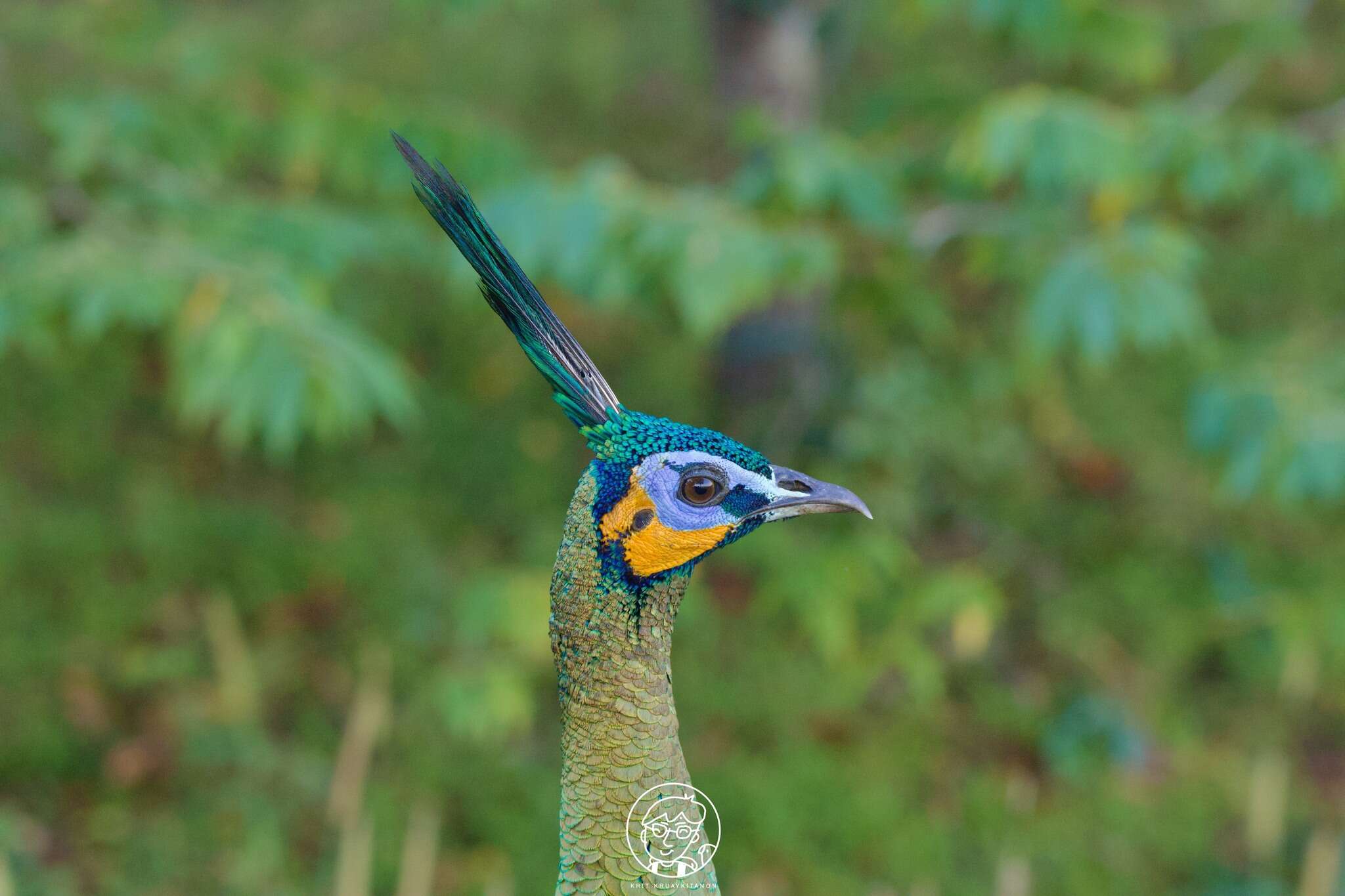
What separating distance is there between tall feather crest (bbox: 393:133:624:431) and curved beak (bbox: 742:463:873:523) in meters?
0.15

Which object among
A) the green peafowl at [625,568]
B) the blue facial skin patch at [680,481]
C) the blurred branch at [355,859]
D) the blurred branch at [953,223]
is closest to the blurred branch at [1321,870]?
the blurred branch at [953,223]

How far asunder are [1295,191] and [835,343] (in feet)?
6.83

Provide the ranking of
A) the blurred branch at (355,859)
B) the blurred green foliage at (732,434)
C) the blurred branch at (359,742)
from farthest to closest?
the blurred branch at (359,742) → the blurred branch at (355,859) → the blurred green foliage at (732,434)

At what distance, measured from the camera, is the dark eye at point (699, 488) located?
101 cm

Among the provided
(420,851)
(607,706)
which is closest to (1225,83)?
(420,851)

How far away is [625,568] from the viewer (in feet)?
3.39

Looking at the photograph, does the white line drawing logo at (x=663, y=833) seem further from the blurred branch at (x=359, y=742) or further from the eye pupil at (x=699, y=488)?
the blurred branch at (x=359, y=742)

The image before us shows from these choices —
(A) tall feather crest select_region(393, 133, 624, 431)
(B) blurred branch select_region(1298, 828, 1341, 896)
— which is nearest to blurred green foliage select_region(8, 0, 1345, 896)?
(B) blurred branch select_region(1298, 828, 1341, 896)

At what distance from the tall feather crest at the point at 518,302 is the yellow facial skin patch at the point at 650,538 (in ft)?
0.24

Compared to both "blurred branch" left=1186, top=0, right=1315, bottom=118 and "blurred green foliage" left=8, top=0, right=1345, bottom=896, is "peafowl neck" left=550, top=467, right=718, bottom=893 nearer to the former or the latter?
"blurred green foliage" left=8, top=0, right=1345, bottom=896

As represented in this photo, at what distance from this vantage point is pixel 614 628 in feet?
3.43

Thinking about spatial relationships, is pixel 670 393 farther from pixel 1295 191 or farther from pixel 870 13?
pixel 1295 191

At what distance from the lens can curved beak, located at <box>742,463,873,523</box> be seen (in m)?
1.03

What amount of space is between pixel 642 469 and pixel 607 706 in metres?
0.21
